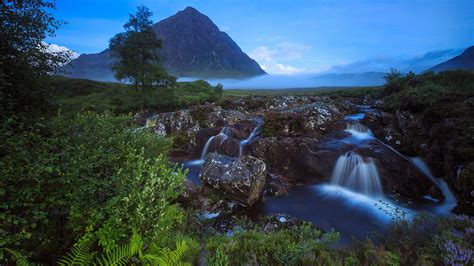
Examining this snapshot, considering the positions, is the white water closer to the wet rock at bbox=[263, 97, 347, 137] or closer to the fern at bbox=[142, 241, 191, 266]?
the wet rock at bbox=[263, 97, 347, 137]

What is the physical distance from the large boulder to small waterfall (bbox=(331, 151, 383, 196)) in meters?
5.56

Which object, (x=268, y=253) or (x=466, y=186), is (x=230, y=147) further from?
(x=466, y=186)

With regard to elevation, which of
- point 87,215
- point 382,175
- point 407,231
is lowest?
point 382,175

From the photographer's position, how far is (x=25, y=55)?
6824 millimetres

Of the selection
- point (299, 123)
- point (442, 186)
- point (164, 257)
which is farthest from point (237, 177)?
point (442, 186)

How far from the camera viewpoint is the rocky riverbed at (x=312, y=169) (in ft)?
38.9

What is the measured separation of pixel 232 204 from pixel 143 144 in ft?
20.2

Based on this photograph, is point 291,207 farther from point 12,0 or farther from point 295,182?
point 12,0

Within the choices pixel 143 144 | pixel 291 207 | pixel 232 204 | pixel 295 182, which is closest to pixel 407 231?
pixel 291 207

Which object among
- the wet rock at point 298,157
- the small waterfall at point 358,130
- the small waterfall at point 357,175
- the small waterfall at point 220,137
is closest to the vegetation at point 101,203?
the small waterfall at point 357,175

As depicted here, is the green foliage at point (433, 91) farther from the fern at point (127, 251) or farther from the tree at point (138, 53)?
the tree at point (138, 53)

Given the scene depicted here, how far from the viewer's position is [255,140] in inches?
719

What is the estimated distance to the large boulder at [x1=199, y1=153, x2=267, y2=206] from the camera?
11945 mm

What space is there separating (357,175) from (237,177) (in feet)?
26.4
